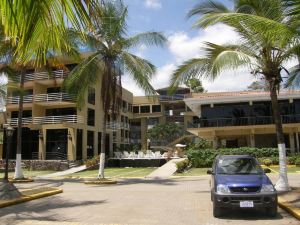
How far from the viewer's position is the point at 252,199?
366 inches

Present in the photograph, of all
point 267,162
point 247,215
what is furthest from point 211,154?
point 247,215

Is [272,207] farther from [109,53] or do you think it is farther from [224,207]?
[109,53]

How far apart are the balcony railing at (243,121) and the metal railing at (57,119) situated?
40.4 feet

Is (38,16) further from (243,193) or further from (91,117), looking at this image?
(91,117)

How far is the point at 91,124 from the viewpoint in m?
44.8

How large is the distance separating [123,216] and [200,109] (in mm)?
28540

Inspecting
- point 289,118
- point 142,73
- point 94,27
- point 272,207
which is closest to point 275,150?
point 289,118

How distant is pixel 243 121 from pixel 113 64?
17876 mm

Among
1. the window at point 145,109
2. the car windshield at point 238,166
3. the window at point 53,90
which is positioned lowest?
the car windshield at point 238,166

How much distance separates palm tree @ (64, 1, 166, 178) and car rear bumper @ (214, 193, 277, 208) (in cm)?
1257

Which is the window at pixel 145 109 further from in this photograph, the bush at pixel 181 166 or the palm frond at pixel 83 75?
the palm frond at pixel 83 75

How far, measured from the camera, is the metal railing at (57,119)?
132ft

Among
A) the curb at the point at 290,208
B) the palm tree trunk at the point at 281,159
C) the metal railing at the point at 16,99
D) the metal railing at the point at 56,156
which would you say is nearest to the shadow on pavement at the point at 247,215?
the curb at the point at 290,208

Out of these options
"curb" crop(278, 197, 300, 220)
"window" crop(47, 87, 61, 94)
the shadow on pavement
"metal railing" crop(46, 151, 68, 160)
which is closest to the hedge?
"metal railing" crop(46, 151, 68, 160)
